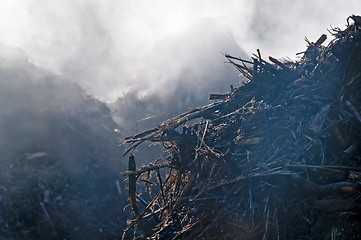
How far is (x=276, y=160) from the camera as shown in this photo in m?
3.14

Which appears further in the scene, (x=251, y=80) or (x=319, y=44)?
(x=319, y=44)

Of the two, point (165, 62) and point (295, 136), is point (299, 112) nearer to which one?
point (295, 136)

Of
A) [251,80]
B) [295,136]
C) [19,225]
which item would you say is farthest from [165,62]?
[295,136]

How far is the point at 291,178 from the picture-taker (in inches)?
112

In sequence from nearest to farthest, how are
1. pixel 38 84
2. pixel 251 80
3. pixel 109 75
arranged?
pixel 251 80 < pixel 38 84 < pixel 109 75

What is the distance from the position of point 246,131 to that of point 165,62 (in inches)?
561

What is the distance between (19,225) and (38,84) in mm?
5701

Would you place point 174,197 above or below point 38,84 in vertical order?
below

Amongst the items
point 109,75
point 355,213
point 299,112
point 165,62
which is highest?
point 109,75

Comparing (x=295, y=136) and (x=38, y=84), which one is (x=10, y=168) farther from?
(x=295, y=136)

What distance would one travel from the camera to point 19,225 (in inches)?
286

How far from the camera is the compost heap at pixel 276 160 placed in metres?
2.74

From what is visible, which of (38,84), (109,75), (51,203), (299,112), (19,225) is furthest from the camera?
(109,75)

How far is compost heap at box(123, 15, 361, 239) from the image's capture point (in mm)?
2742
